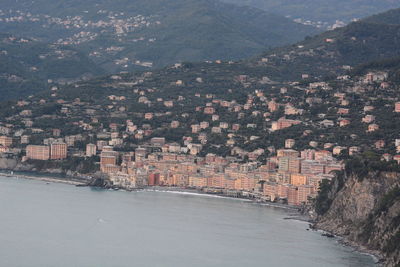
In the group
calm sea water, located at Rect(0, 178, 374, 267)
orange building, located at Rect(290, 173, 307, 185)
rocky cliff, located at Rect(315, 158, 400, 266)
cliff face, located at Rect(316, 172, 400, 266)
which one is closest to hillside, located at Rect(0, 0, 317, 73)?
orange building, located at Rect(290, 173, 307, 185)

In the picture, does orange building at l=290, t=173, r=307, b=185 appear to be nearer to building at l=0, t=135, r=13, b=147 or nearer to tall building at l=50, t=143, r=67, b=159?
tall building at l=50, t=143, r=67, b=159

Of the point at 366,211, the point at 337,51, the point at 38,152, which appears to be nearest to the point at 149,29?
the point at 337,51

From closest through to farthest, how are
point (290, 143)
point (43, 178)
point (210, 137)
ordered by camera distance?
point (290, 143)
point (43, 178)
point (210, 137)

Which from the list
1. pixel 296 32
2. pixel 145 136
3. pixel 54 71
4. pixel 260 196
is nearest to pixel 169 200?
pixel 260 196

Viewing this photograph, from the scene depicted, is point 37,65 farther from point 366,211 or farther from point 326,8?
point 366,211

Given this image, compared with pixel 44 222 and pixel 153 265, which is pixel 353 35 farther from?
pixel 153 265

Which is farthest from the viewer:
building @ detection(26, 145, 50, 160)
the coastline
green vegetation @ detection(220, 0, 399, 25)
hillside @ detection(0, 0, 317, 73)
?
green vegetation @ detection(220, 0, 399, 25)

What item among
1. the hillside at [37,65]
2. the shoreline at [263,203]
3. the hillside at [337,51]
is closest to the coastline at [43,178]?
the shoreline at [263,203]
